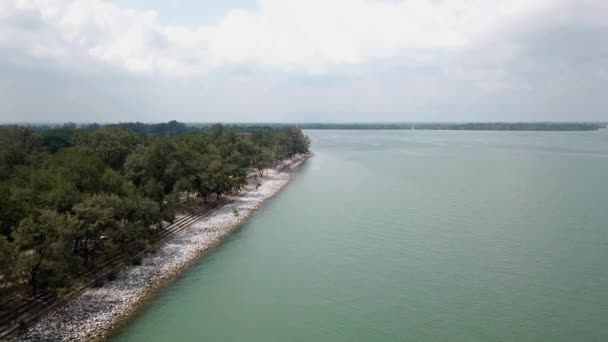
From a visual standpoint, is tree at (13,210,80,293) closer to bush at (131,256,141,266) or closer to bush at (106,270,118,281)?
bush at (106,270,118,281)

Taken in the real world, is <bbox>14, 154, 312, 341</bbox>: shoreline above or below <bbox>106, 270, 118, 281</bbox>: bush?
below

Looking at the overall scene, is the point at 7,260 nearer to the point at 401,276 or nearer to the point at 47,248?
the point at 47,248

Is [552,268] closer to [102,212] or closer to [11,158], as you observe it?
[102,212]

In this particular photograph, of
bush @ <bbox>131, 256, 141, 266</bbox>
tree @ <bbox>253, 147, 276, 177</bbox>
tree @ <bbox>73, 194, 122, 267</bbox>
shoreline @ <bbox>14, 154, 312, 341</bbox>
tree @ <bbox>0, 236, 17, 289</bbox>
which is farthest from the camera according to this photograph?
tree @ <bbox>253, 147, 276, 177</bbox>

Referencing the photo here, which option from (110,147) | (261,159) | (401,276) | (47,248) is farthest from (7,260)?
(261,159)

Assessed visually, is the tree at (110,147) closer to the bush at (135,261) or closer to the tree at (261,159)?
the tree at (261,159)

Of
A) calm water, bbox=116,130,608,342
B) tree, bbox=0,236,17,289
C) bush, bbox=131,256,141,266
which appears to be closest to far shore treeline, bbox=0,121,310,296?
tree, bbox=0,236,17,289

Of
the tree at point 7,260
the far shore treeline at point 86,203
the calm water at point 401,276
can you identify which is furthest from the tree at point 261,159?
the tree at point 7,260
